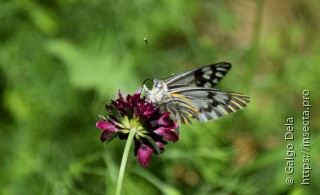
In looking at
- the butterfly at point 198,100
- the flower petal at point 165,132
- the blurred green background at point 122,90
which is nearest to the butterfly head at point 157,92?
the butterfly at point 198,100

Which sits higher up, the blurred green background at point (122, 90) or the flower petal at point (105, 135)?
the blurred green background at point (122, 90)

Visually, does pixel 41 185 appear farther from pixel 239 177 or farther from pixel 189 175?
pixel 239 177

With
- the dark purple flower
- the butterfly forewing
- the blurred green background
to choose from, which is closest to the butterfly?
the butterfly forewing

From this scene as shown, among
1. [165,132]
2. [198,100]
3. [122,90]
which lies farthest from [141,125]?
[122,90]

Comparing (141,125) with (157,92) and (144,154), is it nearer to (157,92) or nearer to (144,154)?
(144,154)

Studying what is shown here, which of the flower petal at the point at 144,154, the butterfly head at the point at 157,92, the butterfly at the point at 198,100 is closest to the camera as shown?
the flower petal at the point at 144,154

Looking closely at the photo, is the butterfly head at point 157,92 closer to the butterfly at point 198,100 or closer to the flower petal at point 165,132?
the butterfly at point 198,100

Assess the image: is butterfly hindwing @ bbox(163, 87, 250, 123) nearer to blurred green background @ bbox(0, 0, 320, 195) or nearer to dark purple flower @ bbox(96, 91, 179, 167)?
dark purple flower @ bbox(96, 91, 179, 167)

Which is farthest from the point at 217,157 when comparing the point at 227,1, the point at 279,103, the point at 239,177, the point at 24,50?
the point at 227,1
